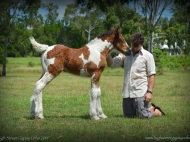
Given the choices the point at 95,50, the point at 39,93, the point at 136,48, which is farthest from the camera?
the point at 136,48

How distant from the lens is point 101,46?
6887mm

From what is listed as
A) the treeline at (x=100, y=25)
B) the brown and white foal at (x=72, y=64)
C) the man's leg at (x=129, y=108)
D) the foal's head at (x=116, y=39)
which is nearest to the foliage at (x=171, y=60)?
the treeline at (x=100, y=25)

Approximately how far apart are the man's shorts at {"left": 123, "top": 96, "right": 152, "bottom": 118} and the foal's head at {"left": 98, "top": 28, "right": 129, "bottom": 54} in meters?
1.02

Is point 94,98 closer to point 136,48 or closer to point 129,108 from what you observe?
point 129,108

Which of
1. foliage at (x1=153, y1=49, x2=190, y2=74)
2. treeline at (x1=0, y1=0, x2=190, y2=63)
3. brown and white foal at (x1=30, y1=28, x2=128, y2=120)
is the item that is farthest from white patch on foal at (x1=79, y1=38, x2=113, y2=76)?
foliage at (x1=153, y1=49, x2=190, y2=74)

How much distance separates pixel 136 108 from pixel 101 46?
1.46 meters

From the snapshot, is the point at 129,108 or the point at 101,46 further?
the point at 129,108

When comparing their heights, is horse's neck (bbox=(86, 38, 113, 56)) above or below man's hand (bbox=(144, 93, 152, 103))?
above

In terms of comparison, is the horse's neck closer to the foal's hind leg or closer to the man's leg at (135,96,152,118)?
the foal's hind leg

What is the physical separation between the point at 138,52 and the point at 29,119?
259 cm

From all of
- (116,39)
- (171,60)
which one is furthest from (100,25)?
(171,60)

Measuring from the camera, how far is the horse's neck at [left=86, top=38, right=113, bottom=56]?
6.87 metres

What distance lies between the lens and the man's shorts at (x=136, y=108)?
22.7 feet

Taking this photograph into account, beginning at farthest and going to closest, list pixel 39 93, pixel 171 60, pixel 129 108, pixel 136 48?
pixel 171 60
pixel 129 108
pixel 136 48
pixel 39 93
